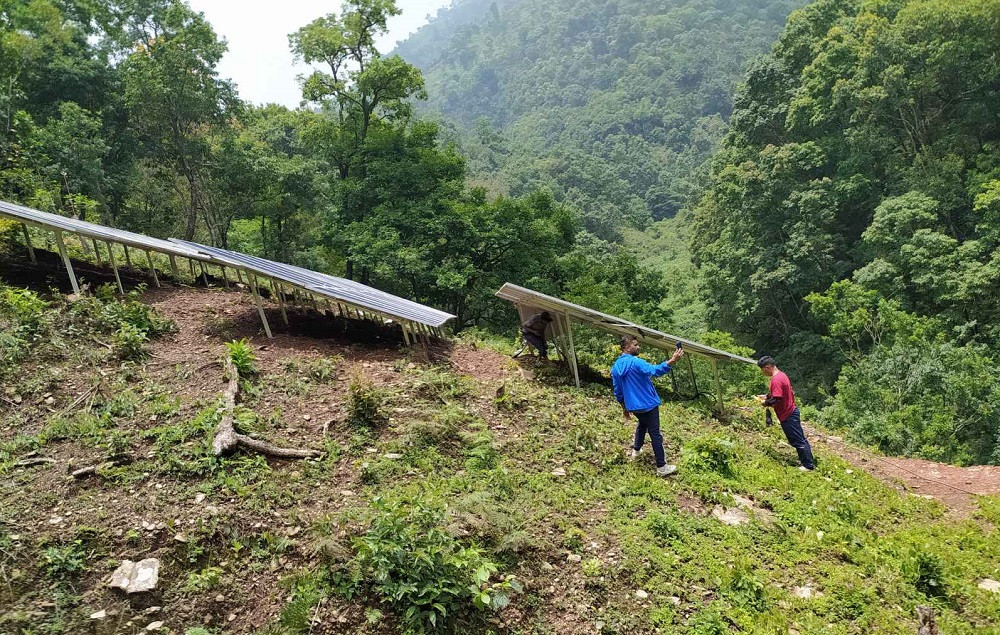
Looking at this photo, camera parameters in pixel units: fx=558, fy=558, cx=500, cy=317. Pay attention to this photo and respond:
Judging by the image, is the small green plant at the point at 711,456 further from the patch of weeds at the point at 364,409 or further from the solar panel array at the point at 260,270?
the solar panel array at the point at 260,270

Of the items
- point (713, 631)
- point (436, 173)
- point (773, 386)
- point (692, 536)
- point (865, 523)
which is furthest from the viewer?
point (436, 173)

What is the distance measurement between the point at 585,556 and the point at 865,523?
347 cm

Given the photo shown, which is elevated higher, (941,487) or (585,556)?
(585,556)

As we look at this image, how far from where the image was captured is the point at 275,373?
319 inches

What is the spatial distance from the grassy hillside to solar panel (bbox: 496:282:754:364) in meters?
1.29

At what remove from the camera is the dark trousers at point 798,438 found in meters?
7.79

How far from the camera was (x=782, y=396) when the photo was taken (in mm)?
7715

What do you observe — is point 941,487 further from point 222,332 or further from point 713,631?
point 222,332

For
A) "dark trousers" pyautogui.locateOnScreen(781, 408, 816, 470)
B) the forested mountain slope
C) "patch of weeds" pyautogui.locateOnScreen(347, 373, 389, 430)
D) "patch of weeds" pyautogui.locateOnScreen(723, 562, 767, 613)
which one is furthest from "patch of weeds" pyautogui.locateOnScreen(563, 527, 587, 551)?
the forested mountain slope

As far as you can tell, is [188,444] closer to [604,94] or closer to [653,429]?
[653,429]

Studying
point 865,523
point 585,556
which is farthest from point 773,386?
point 585,556

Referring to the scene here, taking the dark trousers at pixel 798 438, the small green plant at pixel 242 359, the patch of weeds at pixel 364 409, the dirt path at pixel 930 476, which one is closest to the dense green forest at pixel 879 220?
the dirt path at pixel 930 476

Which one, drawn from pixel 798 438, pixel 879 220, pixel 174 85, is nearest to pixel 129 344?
pixel 798 438

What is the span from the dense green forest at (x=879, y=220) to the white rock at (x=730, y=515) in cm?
849
